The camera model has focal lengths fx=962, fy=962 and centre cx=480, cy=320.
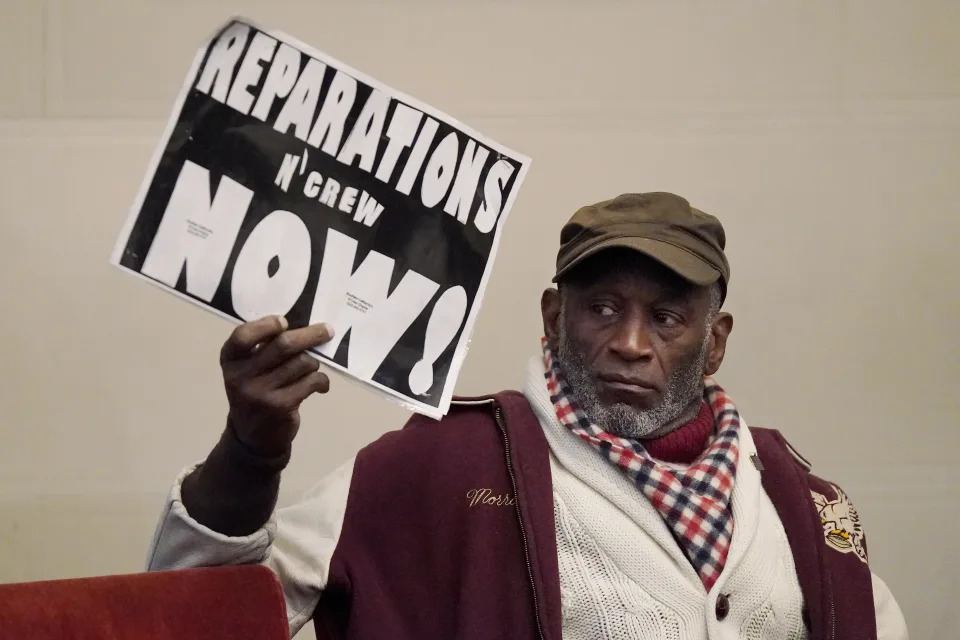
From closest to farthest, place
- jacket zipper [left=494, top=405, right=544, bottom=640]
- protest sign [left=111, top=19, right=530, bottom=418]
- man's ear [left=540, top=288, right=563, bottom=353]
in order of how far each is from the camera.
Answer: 1. protest sign [left=111, top=19, right=530, bottom=418]
2. jacket zipper [left=494, top=405, right=544, bottom=640]
3. man's ear [left=540, top=288, right=563, bottom=353]

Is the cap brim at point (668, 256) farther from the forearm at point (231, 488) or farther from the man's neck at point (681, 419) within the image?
the forearm at point (231, 488)

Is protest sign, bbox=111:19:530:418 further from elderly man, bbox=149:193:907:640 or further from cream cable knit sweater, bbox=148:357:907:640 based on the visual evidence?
cream cable knit sweater, bbox=148:357:907:640

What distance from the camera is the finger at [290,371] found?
2.98ft

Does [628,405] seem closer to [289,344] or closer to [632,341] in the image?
[632,341]

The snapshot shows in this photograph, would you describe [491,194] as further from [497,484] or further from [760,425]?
[760,425]

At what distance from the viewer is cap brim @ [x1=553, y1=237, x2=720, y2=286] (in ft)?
3.90

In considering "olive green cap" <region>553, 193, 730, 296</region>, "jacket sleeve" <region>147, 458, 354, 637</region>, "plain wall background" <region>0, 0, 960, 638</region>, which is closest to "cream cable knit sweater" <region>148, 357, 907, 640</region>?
"jacket sleeve" <region>147, 458, 354, 637</region>

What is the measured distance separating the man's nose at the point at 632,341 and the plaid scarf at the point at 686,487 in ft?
0.31

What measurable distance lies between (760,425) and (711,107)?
1.81 ft

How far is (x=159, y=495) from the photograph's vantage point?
1505 millimetres

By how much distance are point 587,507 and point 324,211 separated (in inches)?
19.2

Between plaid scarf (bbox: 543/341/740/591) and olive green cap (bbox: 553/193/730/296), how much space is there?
0.63 ft

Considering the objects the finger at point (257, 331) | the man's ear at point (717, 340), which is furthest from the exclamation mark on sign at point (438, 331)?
the man's ear at point (717, 340)

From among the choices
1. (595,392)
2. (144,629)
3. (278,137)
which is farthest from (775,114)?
(144,629)
